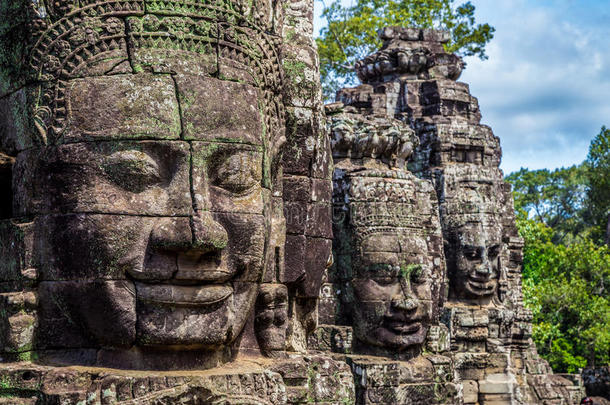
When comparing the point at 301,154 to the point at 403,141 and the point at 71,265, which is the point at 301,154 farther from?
the point at 403,141

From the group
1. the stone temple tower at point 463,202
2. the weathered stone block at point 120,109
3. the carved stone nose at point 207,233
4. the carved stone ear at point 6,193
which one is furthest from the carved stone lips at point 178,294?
the stone temple tower at point 463,202

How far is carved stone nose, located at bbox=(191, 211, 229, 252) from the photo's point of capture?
489cm

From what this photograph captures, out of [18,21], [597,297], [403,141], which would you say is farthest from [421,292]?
[597,297]

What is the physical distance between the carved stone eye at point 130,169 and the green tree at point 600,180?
3346 centimetres

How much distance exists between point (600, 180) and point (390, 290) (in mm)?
28576

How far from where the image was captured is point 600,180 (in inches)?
1481

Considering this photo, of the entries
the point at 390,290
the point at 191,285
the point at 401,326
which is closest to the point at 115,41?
the point at 191,285

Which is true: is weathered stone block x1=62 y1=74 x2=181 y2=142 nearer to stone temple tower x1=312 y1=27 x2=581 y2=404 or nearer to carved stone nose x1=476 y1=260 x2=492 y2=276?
stone temple tower x1=312 y1=27 x2=581 y2=404

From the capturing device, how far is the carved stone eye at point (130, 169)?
4.90 meters

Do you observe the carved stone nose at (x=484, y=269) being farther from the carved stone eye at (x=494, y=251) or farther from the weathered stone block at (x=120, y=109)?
the weathered stone block at (x=120, y=109)

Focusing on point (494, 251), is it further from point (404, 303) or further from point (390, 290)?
point (404, 303)

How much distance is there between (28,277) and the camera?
5.00 meters

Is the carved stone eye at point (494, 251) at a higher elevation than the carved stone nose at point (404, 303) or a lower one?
higher

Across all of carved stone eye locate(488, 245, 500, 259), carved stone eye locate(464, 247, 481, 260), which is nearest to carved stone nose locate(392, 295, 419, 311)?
carved stone eye locate(464, 247, 481, 260)
